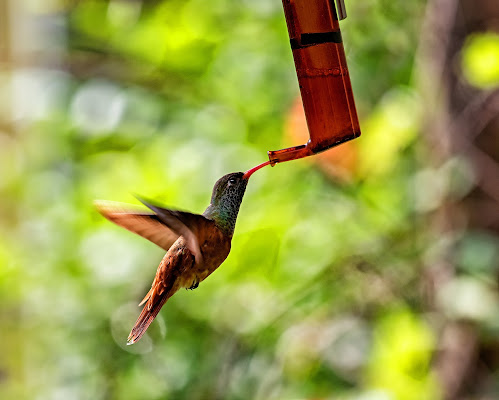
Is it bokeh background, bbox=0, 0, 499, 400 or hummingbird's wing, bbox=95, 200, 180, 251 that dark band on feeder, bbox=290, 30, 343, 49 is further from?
bokeh background, bbox=0, 0, 499, 400

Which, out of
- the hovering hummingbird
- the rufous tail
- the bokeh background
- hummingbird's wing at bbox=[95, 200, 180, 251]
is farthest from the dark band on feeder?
the bokeh background

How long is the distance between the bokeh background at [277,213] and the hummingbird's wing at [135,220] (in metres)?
1.02

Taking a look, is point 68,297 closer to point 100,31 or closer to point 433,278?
point 100,31

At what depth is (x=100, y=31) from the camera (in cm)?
288

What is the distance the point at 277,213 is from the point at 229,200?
1.07m

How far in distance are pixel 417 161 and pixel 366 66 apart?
419mm

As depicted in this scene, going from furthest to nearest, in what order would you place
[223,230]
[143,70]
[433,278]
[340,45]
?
[143,70]
[433,278]
[223,230]
[340,45]

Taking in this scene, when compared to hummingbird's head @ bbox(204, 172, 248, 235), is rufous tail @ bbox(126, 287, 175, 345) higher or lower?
lower

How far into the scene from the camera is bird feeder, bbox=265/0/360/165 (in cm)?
90

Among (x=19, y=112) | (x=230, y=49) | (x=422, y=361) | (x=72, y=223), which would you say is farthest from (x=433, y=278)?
(x=19, y=112)

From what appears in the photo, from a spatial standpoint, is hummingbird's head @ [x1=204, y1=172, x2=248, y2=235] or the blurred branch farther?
the blurred branch

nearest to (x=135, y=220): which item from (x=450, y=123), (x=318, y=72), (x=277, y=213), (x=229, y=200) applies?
(x=229, y=200)

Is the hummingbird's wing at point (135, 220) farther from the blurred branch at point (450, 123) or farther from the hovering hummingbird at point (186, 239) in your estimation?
the blurred branch at point (450, 123)

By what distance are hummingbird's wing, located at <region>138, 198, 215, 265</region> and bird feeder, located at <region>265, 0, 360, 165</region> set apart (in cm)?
14
